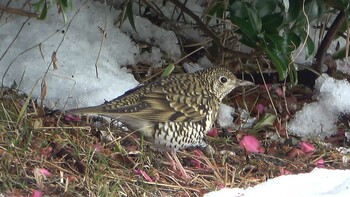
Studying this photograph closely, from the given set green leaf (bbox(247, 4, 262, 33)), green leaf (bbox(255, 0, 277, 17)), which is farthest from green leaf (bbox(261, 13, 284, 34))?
green leaf (bbox(247, 4, 262, 33))

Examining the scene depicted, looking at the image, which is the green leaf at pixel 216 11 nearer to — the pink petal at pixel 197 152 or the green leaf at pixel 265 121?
the green leaf at pixel 265 121

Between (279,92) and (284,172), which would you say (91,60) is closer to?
(279,92)

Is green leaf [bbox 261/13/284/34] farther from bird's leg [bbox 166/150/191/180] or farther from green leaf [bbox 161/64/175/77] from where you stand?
bird's leg [bbox 166/150/191/180]

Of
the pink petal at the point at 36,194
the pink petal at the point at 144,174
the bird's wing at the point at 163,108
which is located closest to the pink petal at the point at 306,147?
the bird's wing at the point at 163,108

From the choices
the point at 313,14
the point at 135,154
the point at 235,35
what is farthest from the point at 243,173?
the point at 235,35

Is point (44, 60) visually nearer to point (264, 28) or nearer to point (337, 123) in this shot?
point (264, 28)
